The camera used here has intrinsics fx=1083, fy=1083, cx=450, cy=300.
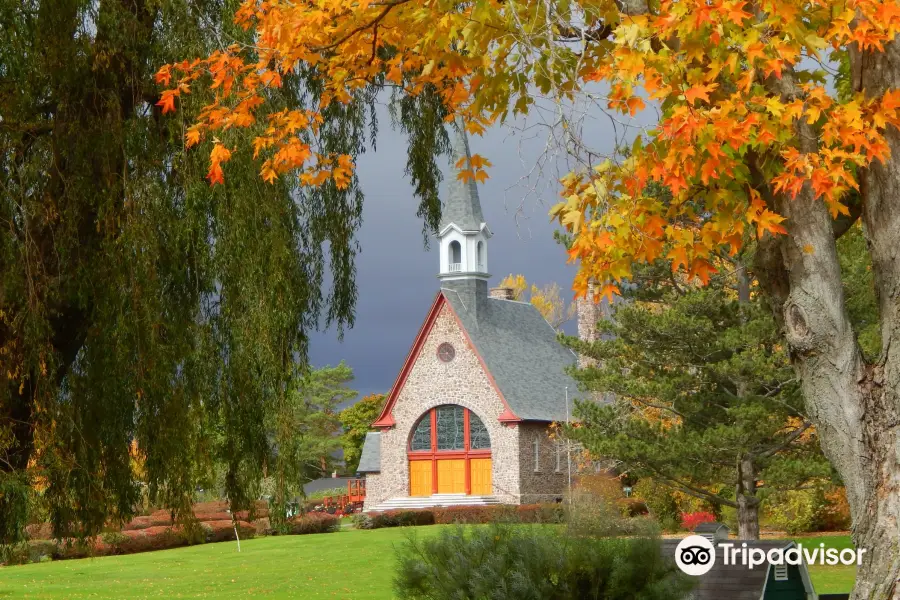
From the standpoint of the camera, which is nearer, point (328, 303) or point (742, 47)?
point (742, 47)

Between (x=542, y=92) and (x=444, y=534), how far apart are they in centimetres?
402

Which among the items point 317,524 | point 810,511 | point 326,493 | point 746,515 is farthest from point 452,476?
point 746,515

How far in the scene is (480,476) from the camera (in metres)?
39.8

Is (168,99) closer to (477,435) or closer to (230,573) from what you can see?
(230,573)

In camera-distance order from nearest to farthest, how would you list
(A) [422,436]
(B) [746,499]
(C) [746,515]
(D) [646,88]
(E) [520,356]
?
(D) [646,88]
(B) [746,499]
(C) [746,515]
(A) [422,436]
(E) [520,356]

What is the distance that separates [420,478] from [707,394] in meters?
21.3

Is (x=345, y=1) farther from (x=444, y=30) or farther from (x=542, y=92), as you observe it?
(x=542, y=92)

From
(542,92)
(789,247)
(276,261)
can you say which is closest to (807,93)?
(789,247)

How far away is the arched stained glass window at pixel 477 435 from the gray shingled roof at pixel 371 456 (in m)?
4.72

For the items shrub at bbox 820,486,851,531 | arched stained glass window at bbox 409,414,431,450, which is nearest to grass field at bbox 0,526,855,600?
shrub at bbox 820,486,851,531

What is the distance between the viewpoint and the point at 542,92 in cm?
743

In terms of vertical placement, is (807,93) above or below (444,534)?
above

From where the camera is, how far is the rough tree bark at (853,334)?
6.31 meters

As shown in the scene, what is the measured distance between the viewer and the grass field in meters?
19.0
